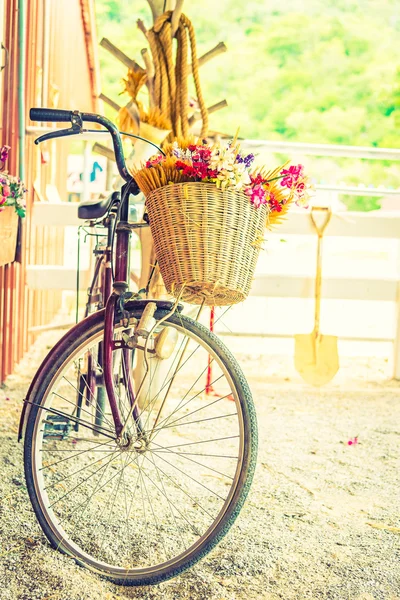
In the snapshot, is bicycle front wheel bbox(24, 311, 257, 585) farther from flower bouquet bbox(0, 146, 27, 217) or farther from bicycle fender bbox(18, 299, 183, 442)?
flower bouquet bbox(0, 146, 27, 217)

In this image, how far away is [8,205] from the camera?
3.11 metres

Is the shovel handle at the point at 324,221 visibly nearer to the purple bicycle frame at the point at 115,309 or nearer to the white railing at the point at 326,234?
the white railing at the point at 326,234

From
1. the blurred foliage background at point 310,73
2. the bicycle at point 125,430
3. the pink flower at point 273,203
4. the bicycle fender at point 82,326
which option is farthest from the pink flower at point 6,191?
the blurred foliage background at point 310,73

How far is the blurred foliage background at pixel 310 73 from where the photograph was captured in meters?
Answer: 17.4

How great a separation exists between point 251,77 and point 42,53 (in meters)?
12.7

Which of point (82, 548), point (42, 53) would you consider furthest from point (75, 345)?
A: point (42, 53)

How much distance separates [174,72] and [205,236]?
2.02m

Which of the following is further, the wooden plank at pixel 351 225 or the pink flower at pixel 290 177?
the wooden plank at pixel 351 225

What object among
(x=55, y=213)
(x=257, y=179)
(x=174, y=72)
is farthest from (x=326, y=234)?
(x=257, y=179)

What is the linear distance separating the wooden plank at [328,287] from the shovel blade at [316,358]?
1.15 feet

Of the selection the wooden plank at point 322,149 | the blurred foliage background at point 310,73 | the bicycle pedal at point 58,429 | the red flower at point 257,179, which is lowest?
the bicycle pedal at point 58,429

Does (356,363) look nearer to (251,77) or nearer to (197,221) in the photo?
(197,221)

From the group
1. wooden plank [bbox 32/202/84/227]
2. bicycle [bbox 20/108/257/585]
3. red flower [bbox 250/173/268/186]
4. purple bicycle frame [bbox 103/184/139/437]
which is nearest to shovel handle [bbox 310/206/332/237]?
wooden plank [bbox 32/202/84/227]

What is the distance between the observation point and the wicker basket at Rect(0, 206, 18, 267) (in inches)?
123
